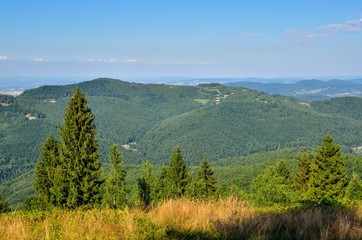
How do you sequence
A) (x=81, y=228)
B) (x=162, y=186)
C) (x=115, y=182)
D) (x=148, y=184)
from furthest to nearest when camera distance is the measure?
1. (x=148, y=184)
2. (x=162, y=186)
3. (x=115, y=182)
4. (x=81, y=228)

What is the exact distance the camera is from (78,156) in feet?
104

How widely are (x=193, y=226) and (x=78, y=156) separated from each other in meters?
27.2

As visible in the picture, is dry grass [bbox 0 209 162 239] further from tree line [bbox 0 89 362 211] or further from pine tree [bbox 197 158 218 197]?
pine tree [bbox 197 158 218 197]

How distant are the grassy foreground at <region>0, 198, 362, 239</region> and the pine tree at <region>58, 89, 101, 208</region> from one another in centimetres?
2495

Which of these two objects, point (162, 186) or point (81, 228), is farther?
point (162, 186)

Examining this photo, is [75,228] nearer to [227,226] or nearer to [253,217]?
[227,226]

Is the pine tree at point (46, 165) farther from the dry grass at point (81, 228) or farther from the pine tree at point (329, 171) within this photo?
the dry grass at point (81, 228)

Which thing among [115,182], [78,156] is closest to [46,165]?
[115,182]

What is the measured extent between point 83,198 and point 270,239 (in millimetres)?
29085

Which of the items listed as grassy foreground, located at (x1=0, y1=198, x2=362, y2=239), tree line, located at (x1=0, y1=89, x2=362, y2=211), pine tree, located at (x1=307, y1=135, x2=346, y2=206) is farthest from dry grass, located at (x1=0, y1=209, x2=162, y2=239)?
pine tree, located at (x1=307, y1=135, x2=346, y2=206)

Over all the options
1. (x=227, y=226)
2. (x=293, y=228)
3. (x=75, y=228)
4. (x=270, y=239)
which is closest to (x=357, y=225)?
(x=293, y=228)

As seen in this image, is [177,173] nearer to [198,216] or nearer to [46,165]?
[46,165]

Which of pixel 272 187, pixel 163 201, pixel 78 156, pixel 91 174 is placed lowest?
pixel 272 187

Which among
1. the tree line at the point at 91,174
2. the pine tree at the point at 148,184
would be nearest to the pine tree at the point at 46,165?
the tree line at the point at 91,174
